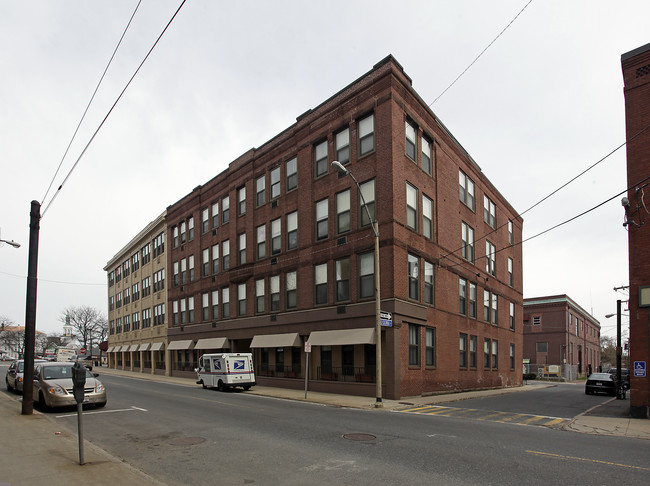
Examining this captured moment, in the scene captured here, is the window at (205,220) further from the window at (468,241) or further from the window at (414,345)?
the window at (414,345)

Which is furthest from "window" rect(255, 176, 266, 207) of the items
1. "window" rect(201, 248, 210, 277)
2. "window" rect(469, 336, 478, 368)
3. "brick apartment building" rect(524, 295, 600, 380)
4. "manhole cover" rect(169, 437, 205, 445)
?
"brick apartment building" rect(524, 295, 600, 380)

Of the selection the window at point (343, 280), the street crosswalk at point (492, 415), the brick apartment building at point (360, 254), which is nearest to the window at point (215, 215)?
the brick apartment building at point (360, 254)

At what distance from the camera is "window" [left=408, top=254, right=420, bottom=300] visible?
2442cm

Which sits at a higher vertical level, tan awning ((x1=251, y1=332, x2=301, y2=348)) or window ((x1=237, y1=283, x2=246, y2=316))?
window ((x1=237, y1=283, x2=246, y2=316))

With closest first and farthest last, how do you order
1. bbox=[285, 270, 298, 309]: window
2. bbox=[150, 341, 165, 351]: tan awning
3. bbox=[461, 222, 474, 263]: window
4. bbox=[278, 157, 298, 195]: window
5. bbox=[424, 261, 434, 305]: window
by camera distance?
bbox=[424, 261, 434, 305]: window, bbox=[285, 270, 298, 309]: window, bbox=[278, 157, 298, 195]: window, bbox=[461, 222, 474, 263]: window, bbox=[150, 341, 165, 351]: tan awning

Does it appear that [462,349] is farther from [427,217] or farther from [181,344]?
[181,344]

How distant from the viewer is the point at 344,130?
26.6 metres

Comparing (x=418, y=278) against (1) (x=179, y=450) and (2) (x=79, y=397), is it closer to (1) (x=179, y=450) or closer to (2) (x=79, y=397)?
(1) (x=179, y=450)

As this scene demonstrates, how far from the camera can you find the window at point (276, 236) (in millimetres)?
30578

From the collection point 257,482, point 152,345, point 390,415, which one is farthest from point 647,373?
point 152,345

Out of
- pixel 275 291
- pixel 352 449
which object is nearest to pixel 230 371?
pixel 275 291

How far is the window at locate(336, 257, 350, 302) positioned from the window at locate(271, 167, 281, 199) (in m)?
7.88

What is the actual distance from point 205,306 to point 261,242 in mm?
10018

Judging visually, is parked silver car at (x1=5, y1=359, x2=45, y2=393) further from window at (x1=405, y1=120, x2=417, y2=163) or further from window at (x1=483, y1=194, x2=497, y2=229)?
window at (x1=483, y1=194, x2=497, y2=229)
